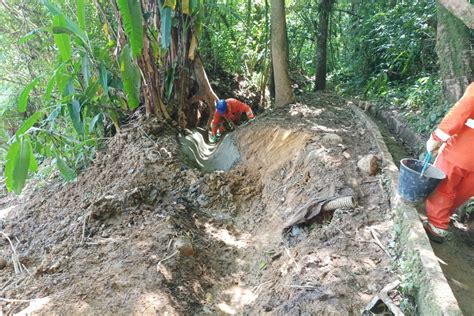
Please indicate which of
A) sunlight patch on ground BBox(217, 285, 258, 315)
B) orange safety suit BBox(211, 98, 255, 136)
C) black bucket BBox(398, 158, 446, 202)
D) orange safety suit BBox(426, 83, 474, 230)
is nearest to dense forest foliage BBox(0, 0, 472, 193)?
orange safety suit BBox(211, 98, 255, 136)

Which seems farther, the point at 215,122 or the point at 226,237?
the point at 215,122

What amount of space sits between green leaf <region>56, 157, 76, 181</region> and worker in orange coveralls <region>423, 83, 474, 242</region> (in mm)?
4866

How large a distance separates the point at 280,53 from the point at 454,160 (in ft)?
14.5

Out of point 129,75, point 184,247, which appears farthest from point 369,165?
point 129,75

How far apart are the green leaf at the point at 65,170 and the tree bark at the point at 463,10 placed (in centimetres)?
533

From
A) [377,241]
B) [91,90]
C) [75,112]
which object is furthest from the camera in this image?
[91,90]

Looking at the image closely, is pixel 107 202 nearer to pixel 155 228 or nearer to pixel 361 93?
pixel 155 228

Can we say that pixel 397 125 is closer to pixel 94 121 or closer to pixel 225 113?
pixel 225 113

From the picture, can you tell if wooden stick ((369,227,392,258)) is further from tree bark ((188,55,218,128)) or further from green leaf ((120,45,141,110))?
tree bark ((188,55,218,128))

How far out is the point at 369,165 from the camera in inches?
153

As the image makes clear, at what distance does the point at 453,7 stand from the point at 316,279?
2966 mm

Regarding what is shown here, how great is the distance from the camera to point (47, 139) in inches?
248

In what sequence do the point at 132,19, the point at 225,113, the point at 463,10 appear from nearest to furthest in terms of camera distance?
the point at 463,10, the point at 132,19, the point at 225,113

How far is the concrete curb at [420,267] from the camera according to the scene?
2164mm
